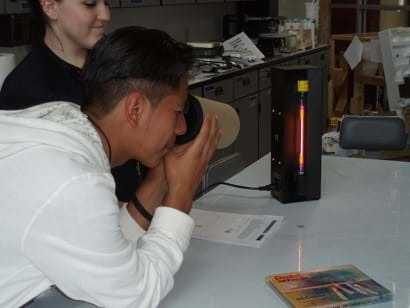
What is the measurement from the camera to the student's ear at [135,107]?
1110 mm

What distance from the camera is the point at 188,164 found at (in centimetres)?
128

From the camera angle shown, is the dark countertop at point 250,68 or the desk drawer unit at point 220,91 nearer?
the dark countertop at point 250,68

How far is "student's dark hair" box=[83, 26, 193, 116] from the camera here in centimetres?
113

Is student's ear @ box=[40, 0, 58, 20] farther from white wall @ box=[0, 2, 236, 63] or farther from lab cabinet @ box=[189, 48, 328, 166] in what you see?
white wall @ box=[0, 2, 236, 63]

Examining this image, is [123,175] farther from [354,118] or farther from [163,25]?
[163,25]

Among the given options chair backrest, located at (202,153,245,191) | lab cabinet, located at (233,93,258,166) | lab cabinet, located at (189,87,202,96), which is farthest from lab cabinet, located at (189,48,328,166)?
chair backrest, located at (202,153,245,191)

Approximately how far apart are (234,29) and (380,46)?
119cm

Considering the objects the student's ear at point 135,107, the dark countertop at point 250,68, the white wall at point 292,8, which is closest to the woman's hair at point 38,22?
the student's ear at point 135,107

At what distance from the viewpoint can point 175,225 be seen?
1.15 m

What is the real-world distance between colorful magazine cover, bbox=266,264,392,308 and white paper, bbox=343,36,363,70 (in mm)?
4091

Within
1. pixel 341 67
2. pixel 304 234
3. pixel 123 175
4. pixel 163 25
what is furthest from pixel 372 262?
pixel 341 67

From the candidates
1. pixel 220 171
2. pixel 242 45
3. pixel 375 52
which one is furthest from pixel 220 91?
pixel 220 171

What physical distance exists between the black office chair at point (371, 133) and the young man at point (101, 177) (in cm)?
109

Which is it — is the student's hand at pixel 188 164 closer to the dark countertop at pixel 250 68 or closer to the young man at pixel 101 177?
the young man at pixel 101 177
